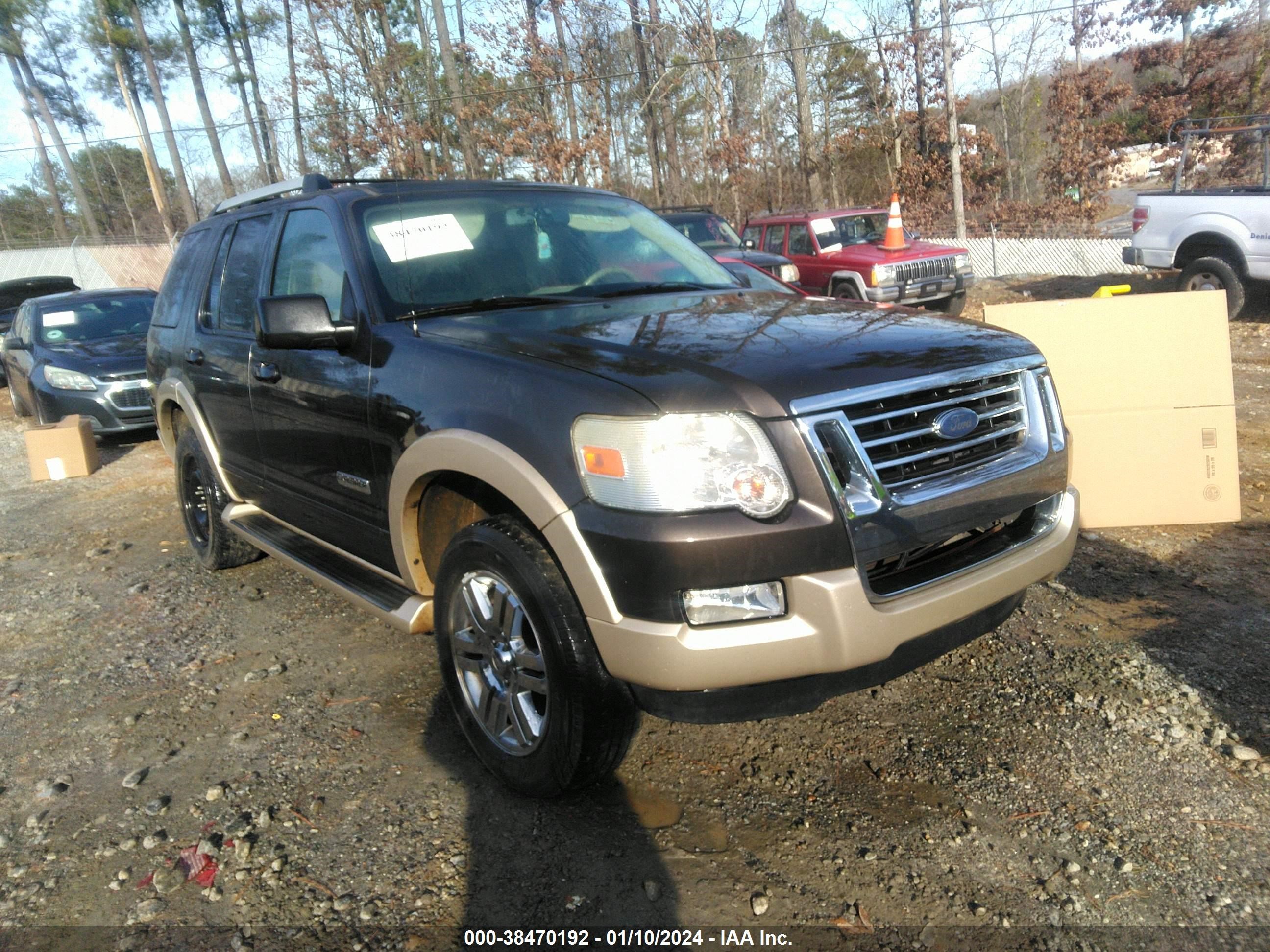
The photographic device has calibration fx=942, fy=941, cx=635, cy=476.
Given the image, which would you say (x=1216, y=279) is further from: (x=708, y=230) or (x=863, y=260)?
(x=708, y=230)

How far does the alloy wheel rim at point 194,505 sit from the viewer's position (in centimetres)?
515

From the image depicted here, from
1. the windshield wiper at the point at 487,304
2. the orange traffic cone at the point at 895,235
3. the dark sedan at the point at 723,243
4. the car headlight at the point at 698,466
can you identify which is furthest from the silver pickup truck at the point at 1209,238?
the car headlight at the point at 698,466

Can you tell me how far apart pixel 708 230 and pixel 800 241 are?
5.03ft

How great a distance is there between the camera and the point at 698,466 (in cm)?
230

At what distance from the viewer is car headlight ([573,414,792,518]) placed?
2287mm

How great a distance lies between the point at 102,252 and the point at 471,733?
34.9 meters

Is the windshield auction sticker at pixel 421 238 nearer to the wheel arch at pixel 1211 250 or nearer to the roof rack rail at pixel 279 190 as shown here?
the roof rack rail at pixel 279 190

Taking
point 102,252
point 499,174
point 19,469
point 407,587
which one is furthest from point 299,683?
point 102,252

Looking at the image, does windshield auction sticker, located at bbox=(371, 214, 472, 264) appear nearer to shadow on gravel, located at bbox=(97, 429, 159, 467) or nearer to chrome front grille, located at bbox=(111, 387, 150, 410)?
chrome front grille, located at bbox=(111, 387, 150, 410)

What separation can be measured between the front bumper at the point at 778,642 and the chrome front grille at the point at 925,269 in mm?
10917

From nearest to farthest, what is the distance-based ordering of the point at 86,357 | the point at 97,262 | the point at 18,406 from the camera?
the point at 86,357
the point at 18,406
the point at 97,262

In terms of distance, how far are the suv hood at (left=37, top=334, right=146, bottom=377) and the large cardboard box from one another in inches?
325

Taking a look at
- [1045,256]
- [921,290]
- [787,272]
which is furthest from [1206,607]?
[1045,256]

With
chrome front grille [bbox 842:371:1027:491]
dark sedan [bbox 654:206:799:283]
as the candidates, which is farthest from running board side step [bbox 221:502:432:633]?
dark sedan [bbox 654:206:799:283]
